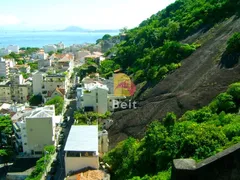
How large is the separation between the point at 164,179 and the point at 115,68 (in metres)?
28.9

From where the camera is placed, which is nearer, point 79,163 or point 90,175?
point 90,175

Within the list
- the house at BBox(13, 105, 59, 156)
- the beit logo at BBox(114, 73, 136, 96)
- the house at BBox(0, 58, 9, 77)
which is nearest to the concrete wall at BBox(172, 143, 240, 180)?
the house at BBox(13, 105, 59, 156)

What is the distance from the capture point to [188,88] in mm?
22156

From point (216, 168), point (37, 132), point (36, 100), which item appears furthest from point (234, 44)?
point (36, 100)

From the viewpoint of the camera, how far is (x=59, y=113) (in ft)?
95.1

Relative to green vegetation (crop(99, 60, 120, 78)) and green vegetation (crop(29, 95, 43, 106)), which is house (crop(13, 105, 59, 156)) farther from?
green vegetation (crop(99, 60, 120, 78))

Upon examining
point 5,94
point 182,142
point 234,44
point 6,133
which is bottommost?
point 6,133

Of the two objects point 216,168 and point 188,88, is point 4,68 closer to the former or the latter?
point 188,88

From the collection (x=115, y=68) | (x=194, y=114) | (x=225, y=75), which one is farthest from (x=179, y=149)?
(x=115, y=68)

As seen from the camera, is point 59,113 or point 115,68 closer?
point 59,113

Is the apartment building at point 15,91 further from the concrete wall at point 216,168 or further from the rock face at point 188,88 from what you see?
the concrete wall at point 216,168

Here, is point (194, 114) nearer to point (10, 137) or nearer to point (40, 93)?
point (10, 137)

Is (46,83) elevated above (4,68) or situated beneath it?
situated beneath

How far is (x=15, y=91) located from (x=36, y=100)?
17.5ft
